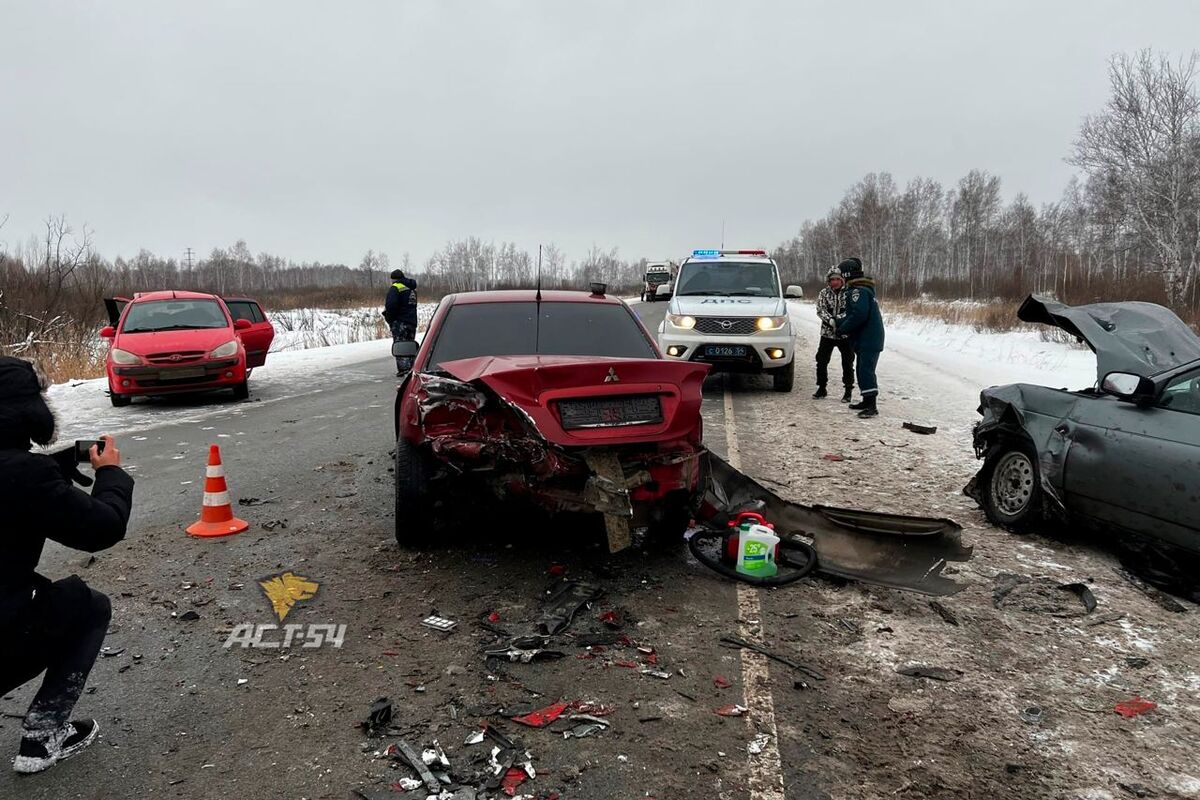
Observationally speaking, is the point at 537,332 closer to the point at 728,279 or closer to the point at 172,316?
the point at 728,279

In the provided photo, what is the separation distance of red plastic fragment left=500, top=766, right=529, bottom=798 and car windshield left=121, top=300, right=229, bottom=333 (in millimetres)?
11457

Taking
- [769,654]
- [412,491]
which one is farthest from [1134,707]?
[412,491]

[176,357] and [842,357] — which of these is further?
[842,357]

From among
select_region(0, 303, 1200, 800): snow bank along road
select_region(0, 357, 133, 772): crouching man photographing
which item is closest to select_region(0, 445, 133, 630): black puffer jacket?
select_region(0, 357, 133, 772): crouching man photographing

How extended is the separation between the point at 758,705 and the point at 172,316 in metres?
12.1

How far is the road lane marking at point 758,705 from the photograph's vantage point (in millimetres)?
2542

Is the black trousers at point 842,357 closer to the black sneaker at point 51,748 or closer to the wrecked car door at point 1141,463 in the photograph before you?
the wrecked car door at point 1141,463

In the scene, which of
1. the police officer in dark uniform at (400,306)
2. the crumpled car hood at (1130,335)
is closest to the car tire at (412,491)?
the crumpled car hood at (1130,335)

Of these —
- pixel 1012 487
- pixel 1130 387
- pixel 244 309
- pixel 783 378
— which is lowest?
pixel 1012 487

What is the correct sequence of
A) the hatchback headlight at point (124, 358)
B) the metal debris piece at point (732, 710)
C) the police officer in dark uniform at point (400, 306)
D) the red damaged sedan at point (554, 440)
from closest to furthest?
1. the metal debris piece at point (732, 710)
2. the red damaged sedan at point (554, 440)
3. the hatchback headlight at point (124, 358)
4. the police officer in dark uniform at point (400, 306)

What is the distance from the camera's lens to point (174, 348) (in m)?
10.9

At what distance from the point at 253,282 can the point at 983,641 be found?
124m

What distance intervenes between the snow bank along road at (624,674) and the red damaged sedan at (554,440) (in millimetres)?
513

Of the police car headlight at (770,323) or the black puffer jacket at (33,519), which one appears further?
the police car headlight at (770,323)
